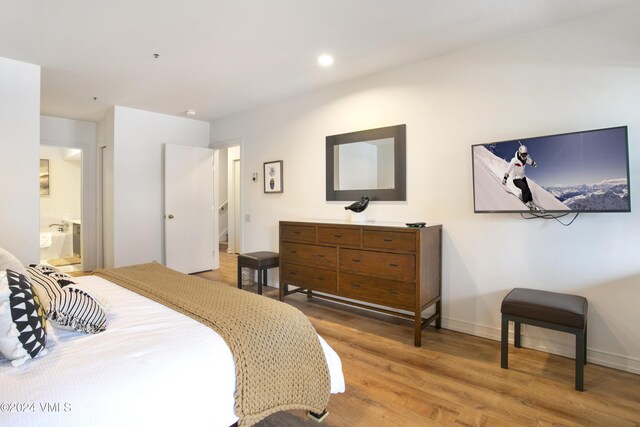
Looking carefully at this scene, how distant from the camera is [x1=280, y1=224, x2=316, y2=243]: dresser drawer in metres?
3.46

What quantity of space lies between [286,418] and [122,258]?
3.92 metres

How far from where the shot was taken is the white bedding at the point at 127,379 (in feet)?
3.16

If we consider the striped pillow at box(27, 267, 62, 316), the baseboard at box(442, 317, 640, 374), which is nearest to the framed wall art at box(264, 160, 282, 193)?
Answer: the baseboard at box(442, 317, 640, 374)

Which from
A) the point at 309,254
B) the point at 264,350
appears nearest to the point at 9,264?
the point at 264,350

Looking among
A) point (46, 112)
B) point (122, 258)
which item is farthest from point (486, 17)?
point (46, 112)

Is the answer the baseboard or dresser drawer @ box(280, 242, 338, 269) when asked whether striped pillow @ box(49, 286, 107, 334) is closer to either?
dresser drawer @ box(280, 242, 338, 269)

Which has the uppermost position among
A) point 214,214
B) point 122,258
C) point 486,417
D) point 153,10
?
point 153,10

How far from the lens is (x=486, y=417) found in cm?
182

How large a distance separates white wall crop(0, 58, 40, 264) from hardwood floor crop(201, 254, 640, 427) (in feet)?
9.96

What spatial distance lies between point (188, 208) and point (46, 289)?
3916 mm

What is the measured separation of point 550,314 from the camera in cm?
215

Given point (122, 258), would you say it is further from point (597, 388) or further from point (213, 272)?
point (597, 388)

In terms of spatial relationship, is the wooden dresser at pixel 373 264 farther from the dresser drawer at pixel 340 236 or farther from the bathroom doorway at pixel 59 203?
the bathroom doorway at pixel 59 203

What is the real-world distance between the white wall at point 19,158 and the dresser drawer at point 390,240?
323cm
